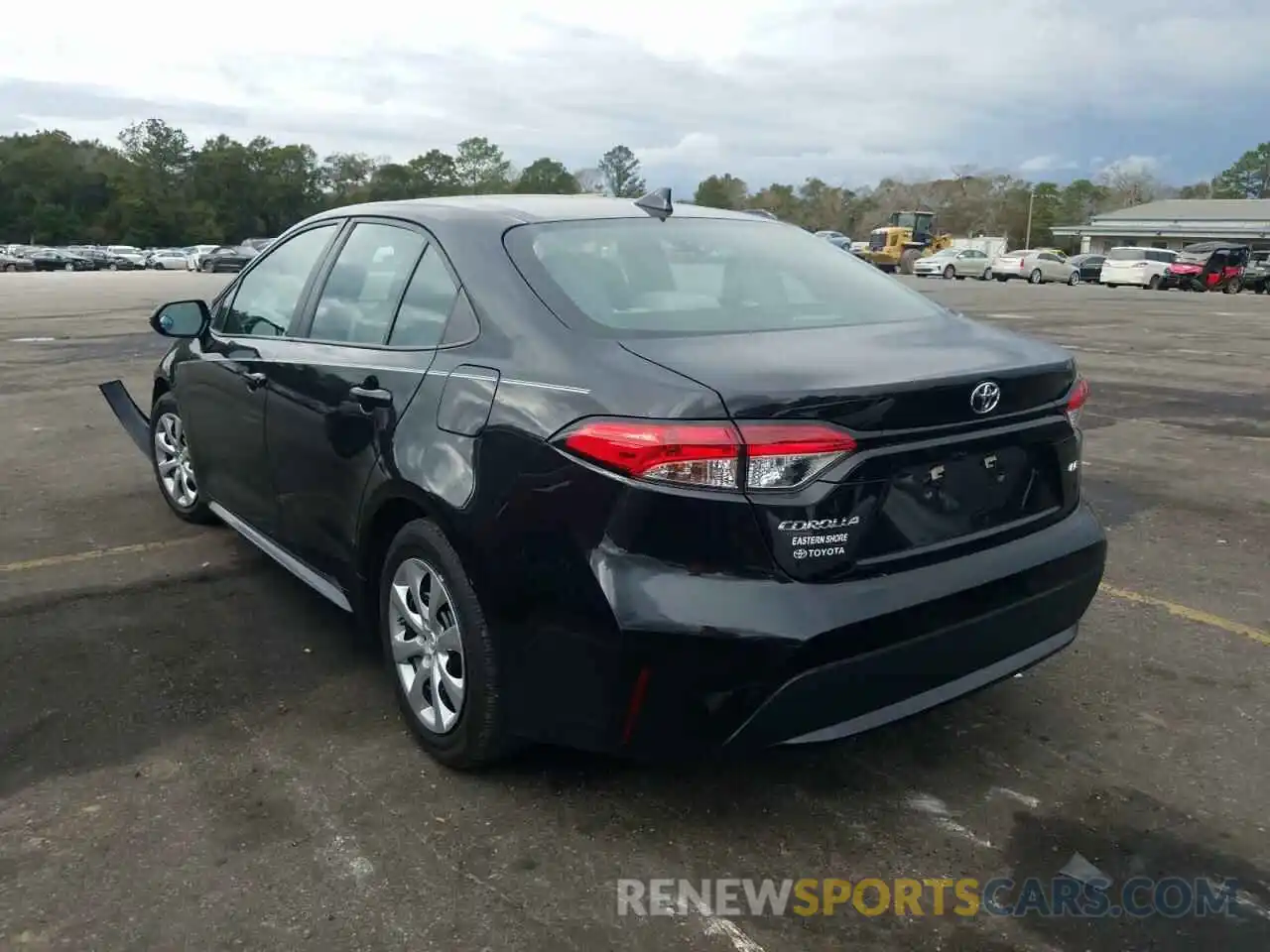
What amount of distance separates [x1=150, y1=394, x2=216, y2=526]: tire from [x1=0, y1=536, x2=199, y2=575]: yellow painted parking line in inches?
6.9

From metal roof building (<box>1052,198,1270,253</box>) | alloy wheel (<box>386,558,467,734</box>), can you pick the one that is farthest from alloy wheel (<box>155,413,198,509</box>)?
metal roof building (<box>1052,198,1270,253</box>)

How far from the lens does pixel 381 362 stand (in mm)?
3418

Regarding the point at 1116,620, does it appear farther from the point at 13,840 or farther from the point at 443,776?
the point at 13,840

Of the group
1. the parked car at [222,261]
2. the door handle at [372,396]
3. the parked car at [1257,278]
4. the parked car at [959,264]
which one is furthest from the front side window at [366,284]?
the parked car at [222,261]

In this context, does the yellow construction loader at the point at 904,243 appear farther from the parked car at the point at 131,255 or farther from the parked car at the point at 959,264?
the parked car at the point at 131,255

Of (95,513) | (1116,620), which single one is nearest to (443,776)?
(1116,620)

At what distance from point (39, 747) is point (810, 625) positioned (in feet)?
8.11

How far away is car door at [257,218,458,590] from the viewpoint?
335 centimetres

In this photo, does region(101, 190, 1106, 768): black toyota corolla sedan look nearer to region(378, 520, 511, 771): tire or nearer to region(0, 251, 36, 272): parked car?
region(378, 520, 511, 771): tire

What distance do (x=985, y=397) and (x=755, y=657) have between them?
3.12 ft

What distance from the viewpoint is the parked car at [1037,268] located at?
4678 cm

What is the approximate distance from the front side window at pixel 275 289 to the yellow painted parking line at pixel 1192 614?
3.45m

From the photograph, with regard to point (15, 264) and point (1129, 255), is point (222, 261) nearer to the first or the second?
point (15, 264)

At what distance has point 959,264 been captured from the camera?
49406 mm
